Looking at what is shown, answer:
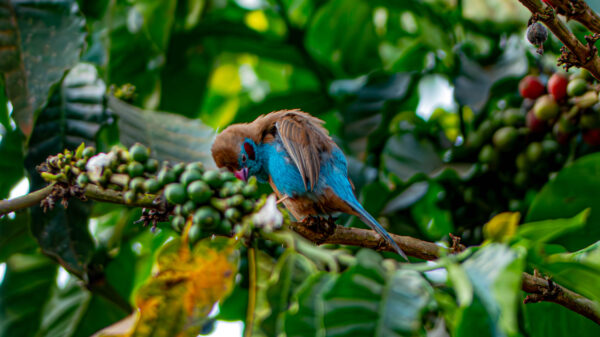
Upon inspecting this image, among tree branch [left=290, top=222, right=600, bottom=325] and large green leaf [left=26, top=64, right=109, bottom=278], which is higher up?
tree branch [left=290, top=222, right=600, bottom=325]

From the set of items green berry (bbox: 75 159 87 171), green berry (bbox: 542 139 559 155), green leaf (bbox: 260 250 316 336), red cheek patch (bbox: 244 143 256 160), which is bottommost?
red cheek patch (bbox: 244 143 256 160)

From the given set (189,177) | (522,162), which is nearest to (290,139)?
(189,177)

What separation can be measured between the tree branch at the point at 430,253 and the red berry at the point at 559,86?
0.98 metres

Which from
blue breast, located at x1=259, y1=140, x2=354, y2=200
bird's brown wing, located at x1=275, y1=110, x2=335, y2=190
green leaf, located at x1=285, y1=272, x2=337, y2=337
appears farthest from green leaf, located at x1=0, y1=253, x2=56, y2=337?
green leaf, located at x1=285, y1=272, x2=337, y2=337

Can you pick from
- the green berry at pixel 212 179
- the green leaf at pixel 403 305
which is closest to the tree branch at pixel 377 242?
the green berry at pixel 212 179

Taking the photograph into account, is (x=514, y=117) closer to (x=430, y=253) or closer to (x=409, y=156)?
(x=409, y=156)

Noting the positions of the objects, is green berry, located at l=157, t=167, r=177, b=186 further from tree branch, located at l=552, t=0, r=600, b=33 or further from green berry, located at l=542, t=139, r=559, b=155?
green berry, located at l=542, t=139, r=559, b=155

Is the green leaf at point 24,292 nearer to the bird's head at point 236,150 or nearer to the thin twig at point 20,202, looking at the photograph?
the bird's head at point 236,150

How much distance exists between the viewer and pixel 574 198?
1960mm

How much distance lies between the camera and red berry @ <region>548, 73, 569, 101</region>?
81.5 inches

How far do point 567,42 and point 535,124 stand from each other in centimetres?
98

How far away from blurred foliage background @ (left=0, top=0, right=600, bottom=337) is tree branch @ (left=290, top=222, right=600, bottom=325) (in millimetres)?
46

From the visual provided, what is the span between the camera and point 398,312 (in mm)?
927

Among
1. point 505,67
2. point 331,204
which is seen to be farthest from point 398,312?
point 505,67
